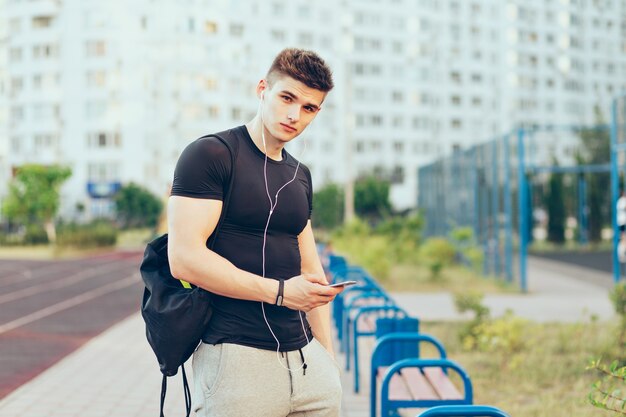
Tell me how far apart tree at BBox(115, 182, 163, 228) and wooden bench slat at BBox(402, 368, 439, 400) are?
46019mm

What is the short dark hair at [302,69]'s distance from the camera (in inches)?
99.6

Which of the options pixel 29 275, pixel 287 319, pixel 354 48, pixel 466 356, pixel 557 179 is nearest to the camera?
pixel 287 319

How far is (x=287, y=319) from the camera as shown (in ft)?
8.36

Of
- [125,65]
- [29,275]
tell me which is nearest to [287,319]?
[29,275]

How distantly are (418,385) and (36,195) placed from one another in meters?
33.9

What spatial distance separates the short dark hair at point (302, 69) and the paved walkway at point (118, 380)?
12.4ft

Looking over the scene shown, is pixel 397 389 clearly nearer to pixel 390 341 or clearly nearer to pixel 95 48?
pixel 390 341

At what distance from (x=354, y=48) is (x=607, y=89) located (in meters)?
30.8

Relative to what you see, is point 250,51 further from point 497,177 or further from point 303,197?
point 303,197

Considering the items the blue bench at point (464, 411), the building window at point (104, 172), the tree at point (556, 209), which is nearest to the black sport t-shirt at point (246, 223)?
the blue bench at point (464, 411)

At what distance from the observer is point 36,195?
121 feet

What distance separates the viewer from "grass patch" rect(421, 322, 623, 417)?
237 inches

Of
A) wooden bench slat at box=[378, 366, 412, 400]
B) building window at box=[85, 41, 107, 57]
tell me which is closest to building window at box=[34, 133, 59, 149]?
building window at box=[85, 41, 107, 57]

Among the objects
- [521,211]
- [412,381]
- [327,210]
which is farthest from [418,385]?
[327,210]
